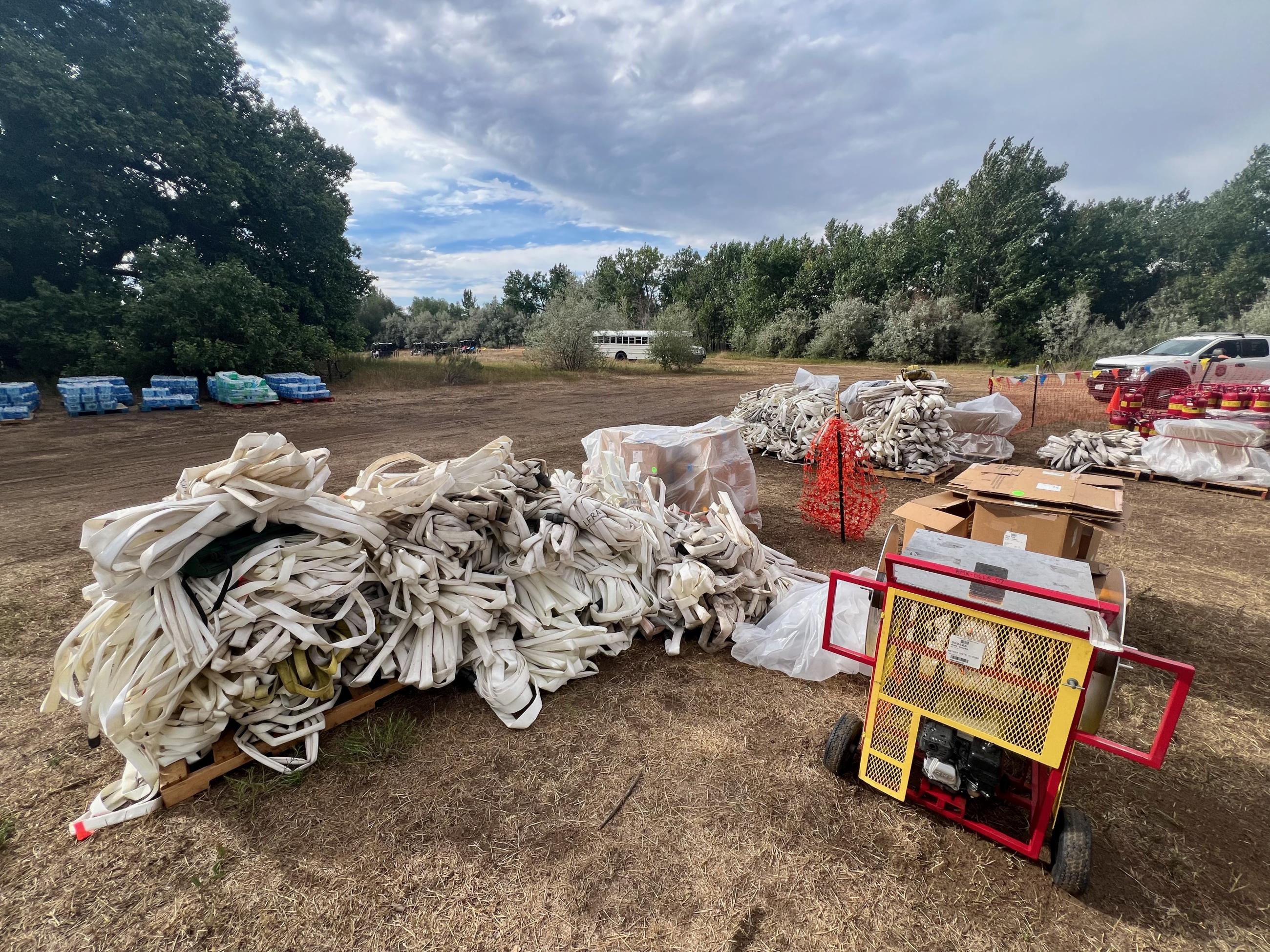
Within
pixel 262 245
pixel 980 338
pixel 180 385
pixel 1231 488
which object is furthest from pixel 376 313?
pixel 1231 488

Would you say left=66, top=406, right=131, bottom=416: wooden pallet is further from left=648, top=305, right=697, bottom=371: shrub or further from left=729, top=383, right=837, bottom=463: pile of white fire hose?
left=648, top=305, right=697, bottom=371: shrub

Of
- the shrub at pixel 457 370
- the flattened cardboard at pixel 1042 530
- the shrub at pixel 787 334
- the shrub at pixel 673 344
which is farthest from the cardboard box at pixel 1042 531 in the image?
Result: the shrub at pixel 787 334

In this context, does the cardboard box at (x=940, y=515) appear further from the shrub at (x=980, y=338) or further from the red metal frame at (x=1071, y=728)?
the shrub at (x=980, y=338)

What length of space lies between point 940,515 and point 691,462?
249 centimetres

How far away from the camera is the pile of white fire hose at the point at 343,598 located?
2.06 m

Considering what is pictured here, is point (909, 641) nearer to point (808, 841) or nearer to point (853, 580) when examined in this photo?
point (853, 580)

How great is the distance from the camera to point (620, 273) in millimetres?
55250

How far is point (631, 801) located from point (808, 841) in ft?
2.40

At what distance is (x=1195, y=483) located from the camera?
6895mm

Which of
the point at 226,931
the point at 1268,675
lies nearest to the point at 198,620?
the point at 226,931

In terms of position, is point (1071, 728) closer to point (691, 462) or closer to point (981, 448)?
point (691, 462)

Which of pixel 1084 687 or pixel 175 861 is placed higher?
pixel 1084 687

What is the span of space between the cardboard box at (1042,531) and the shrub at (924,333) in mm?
29758

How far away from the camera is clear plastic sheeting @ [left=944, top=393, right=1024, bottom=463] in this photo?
8617mm
